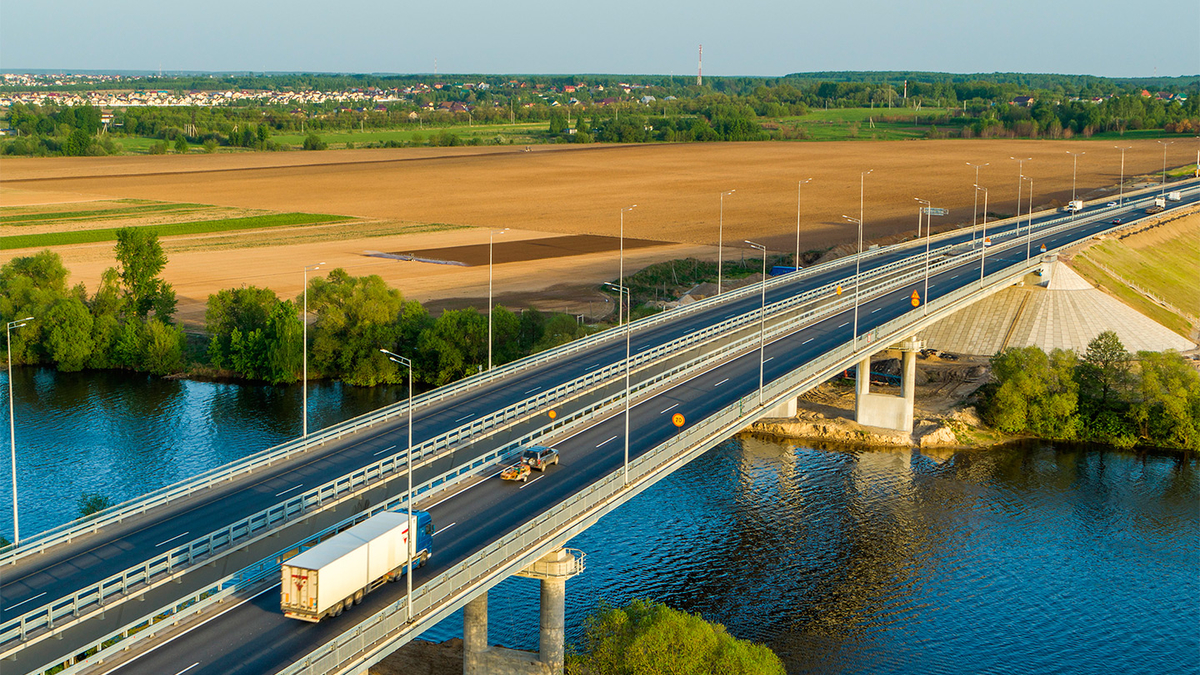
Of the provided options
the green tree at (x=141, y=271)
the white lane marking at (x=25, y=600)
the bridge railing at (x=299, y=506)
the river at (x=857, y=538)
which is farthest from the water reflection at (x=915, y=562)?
the green tree at (x=141, y=271)

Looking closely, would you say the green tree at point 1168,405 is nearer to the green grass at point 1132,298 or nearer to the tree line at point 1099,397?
the tree line at point 1099,397

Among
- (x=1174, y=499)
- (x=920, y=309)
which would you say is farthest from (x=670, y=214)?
(x=1174, y=499)

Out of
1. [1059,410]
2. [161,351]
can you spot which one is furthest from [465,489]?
[161,351]

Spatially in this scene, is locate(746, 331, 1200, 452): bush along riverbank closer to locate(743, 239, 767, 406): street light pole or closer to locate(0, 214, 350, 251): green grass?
locate(743, 239, 767, 406): street light pole

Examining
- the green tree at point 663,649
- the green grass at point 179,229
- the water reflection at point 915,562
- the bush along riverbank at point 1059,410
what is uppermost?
the green grass at point 179,229

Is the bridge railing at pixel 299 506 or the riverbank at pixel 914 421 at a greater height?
the bridge railing at pixel 299 506

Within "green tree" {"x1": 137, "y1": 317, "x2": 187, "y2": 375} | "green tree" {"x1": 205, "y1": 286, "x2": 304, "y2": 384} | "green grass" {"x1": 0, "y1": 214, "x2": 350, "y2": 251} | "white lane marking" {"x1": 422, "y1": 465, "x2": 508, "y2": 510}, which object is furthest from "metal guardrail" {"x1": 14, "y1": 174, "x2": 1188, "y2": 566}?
"green grass" {"x1": 0, "y1": 214, "x2": 350, "y2": 251}
